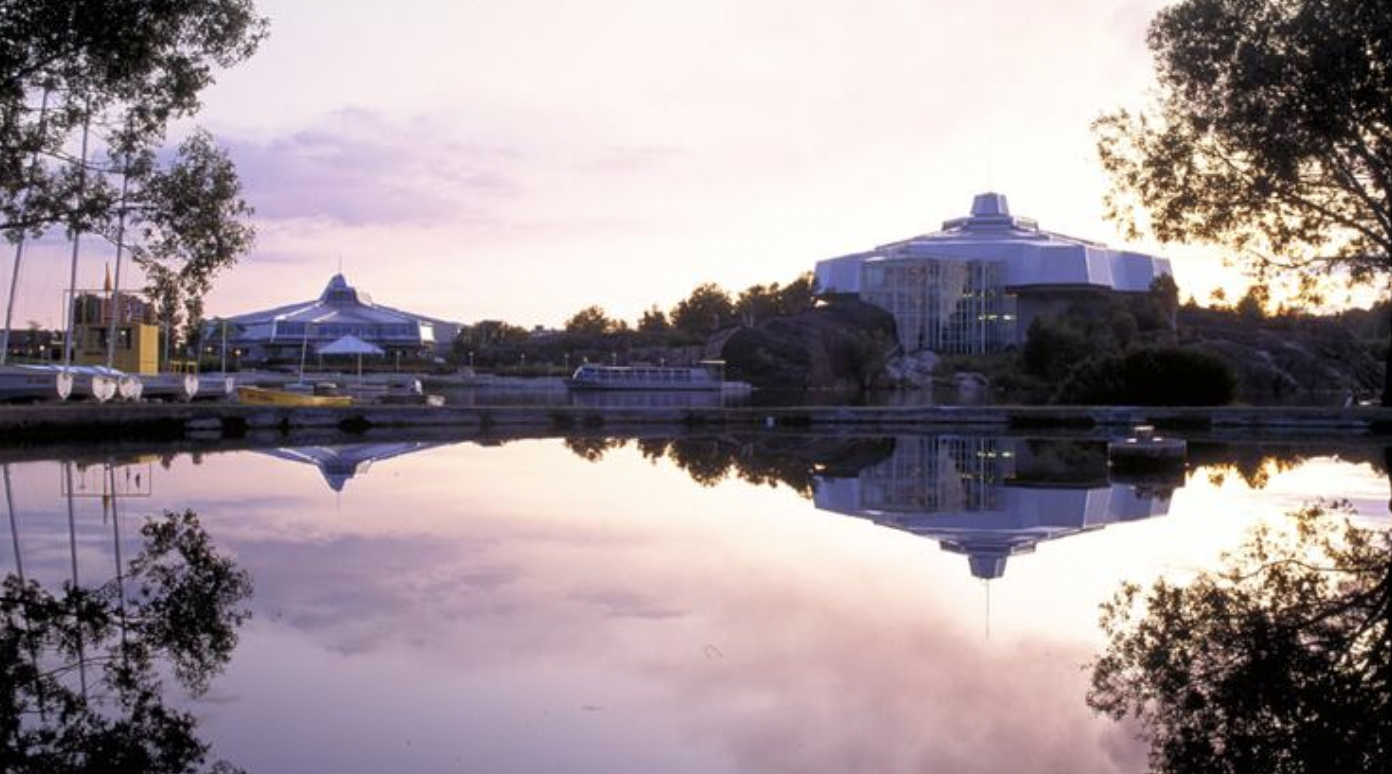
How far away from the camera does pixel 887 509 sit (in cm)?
1709

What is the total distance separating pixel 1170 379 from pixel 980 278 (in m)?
86.1

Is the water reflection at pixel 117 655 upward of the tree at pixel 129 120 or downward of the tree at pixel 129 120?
downward

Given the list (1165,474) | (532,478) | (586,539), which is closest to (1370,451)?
(1165,474)

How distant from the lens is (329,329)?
5438 inches

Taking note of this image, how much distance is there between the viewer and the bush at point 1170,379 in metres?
43.3

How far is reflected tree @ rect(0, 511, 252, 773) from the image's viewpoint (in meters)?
6.14

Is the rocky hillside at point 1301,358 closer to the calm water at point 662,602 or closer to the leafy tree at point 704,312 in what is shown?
the leafy tree at point 704,312

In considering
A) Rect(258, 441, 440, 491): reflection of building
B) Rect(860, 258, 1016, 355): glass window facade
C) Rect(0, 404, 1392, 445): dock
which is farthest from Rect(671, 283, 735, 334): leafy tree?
Rect(258, 441, 440, 491): reflection of building

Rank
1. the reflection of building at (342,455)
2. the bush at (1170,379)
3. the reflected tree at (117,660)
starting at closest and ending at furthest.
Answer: the reflected tree at (117,660)
the reflection of building at (342,455)
the bush at (1170,379)

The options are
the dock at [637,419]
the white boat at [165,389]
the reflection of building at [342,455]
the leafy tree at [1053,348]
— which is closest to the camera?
the reflection of building at [342,455]

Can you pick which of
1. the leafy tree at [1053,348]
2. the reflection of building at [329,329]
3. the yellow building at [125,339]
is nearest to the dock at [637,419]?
the yellow building at [125,339]

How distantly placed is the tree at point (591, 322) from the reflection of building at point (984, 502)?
12800 centimetres

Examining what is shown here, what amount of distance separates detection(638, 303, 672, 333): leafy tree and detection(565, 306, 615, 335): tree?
3.80 m

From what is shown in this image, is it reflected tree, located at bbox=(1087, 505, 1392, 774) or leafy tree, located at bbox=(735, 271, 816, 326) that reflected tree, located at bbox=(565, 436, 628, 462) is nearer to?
reflected tree, located at bbox=(1087, 505, 1392, 774)
